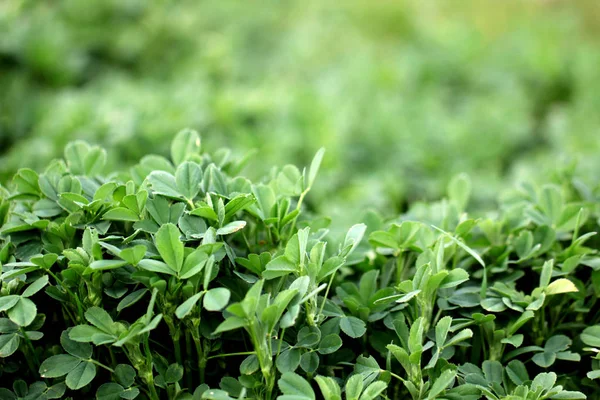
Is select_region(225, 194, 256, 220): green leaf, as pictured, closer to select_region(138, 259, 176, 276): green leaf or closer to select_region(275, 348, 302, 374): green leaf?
select_region(138, 259, 176, 276): green leaf

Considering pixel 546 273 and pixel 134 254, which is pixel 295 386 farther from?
pixel 546 273

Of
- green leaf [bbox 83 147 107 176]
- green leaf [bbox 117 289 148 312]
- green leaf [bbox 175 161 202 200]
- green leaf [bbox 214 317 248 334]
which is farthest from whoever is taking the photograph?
green leaf [bbox 83 147 107 176]

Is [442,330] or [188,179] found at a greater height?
[188,179]

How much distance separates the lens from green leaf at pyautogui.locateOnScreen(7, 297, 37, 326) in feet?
3.04

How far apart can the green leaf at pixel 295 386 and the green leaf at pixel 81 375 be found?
316 millimetres

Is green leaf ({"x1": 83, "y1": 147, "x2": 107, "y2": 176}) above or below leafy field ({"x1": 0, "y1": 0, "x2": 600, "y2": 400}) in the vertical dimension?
above

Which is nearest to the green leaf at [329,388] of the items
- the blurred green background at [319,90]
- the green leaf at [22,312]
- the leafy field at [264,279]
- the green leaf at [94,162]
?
the leafy field at [264,279]

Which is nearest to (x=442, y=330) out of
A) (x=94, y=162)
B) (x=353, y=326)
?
(x=353, y=326)

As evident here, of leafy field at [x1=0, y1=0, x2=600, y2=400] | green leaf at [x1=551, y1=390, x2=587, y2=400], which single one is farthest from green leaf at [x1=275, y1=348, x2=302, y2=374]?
green leaf at [x1=551, y1=390, x2=587, y2=400]

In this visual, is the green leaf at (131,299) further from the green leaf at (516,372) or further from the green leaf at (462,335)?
the green leaf at (516,372)

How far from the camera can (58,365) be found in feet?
3.18

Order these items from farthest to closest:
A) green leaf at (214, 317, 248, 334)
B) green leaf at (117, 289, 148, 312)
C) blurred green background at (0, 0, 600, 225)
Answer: blurred green background at (0, 0, 600, 225), green leaf at (117, 289, 148, 312), green leaf at (214, 317, 248, 334)

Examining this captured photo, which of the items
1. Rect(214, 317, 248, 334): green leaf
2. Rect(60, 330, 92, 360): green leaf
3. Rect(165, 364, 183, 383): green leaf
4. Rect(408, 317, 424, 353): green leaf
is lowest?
Rect(165, 364, 183, 383): green leaf

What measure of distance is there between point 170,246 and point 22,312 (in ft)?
0.87
